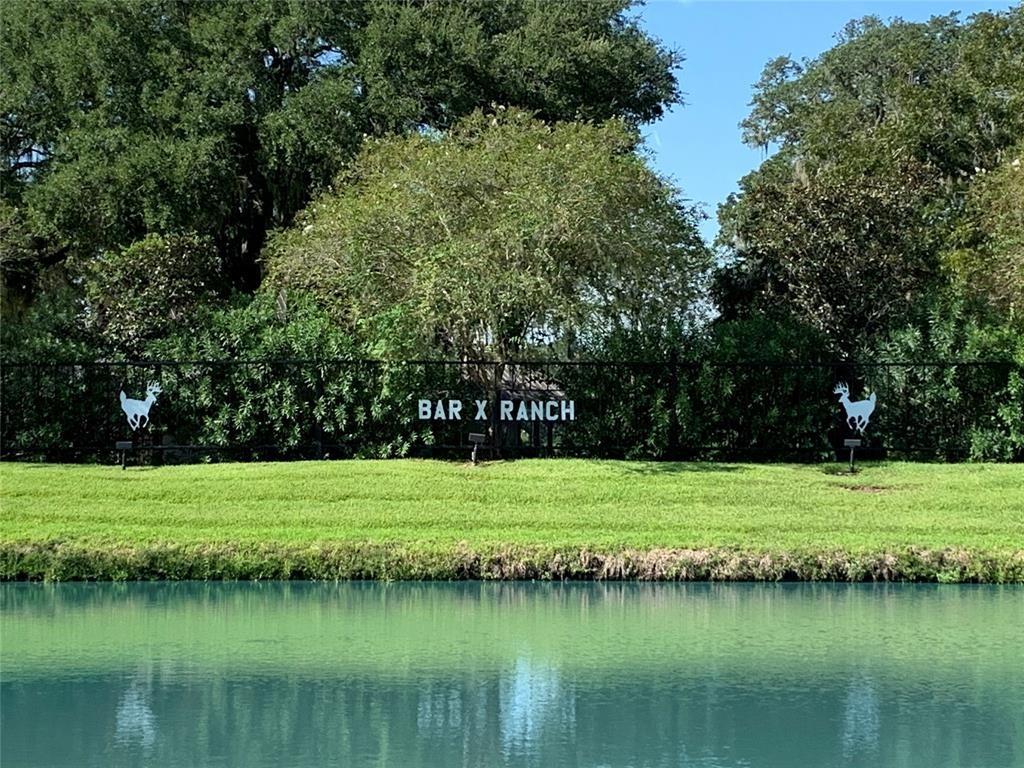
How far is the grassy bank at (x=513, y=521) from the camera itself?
48.8 feet

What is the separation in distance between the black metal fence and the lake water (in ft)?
25.7

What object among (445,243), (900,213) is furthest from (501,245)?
(900,213)

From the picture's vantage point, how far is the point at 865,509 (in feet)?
58.0

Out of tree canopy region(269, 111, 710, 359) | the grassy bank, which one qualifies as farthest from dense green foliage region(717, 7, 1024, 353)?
the grassy bank

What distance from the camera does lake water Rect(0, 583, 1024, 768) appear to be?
27.2ft

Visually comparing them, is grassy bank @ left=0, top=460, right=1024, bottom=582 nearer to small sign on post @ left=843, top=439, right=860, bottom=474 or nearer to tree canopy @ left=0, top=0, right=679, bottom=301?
small sign on post @ left=843, top=439, right=860, bottom=474

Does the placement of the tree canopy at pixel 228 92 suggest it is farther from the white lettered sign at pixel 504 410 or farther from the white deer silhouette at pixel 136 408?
the white lettered sign at pixel 504 410

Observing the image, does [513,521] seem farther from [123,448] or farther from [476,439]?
[123,448]

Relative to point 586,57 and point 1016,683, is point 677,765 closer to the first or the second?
point 1016,683

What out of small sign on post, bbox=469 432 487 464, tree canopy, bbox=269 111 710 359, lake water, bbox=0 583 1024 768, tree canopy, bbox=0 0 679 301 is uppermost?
tree canopy, bbox=0 0 679 301

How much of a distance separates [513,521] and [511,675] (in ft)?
21.4

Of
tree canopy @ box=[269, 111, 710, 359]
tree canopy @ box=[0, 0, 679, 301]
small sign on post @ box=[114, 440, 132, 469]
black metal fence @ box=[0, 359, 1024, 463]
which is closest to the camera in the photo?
tree canopy @ box=[269, 111, 710, 359]

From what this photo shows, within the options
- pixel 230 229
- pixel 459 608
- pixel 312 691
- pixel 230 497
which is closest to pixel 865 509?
pixel 459 608

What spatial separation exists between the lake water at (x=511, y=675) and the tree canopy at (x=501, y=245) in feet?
23.8
